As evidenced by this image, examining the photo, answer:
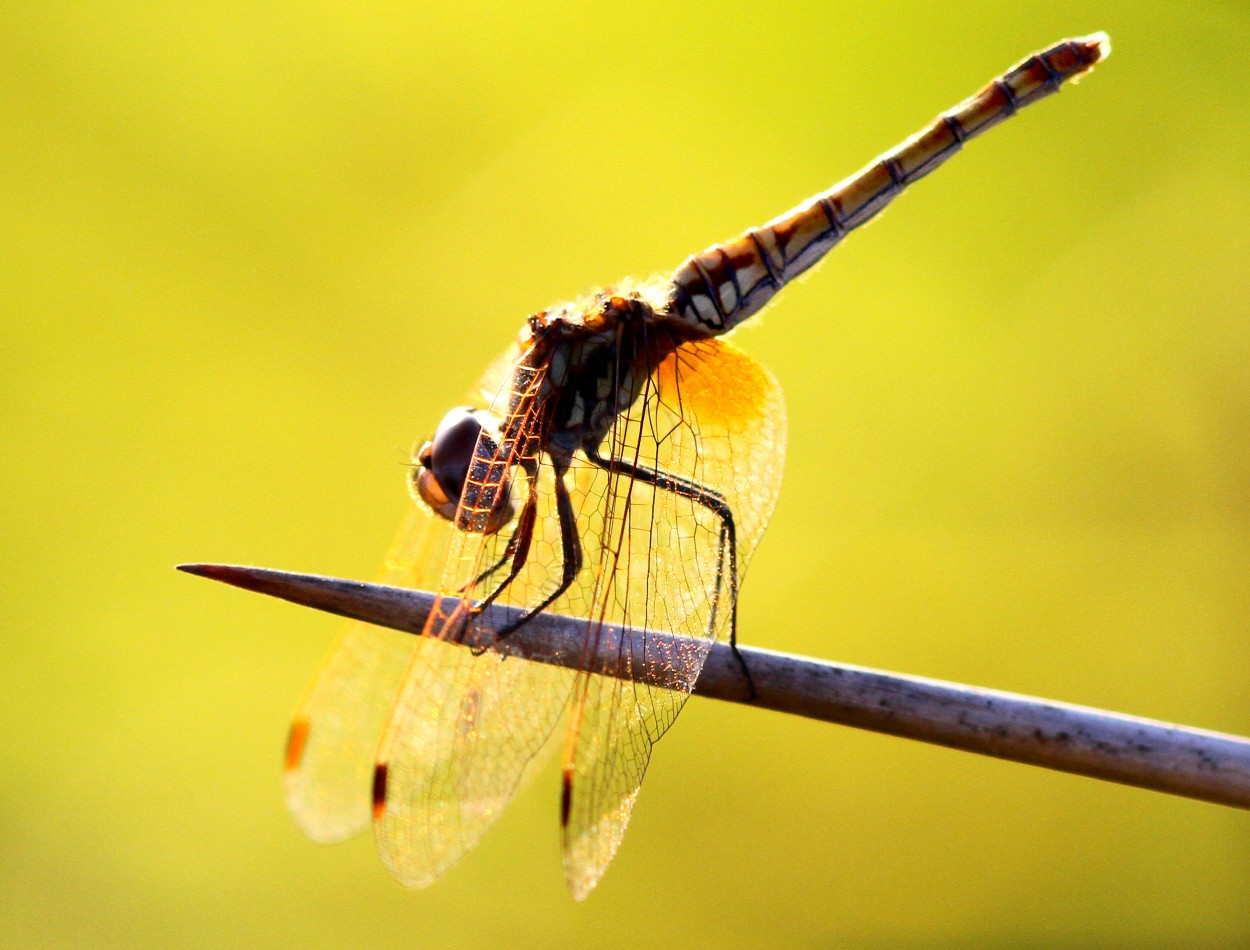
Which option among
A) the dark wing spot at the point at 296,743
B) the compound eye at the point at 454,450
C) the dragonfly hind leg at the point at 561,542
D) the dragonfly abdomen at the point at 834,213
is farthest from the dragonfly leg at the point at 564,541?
the dark wing spot at the point at 296,743

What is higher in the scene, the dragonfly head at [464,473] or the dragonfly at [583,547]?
the dragonfly head at [464,473]

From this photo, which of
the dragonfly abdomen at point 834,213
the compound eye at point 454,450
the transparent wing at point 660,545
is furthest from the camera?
the dragonfly abdomen at point 834,213

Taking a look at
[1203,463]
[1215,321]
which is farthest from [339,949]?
[1215,321]

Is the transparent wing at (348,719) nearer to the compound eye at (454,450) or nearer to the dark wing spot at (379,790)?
the compound eye at (454,450)

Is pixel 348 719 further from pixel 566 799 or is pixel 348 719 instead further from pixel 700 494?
pixel 700 494

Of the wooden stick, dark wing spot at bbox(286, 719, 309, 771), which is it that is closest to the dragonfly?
dark wing spot at bbox(286, 719, 309, 771)

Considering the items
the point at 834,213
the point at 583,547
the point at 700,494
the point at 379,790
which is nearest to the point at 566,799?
the point at 379,790

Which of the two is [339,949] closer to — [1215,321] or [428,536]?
[428,536]

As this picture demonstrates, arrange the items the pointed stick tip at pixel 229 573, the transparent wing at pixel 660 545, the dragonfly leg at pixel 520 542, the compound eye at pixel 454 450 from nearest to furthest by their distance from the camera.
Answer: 1. the pointed stick tip at pixel 229 573
2. the transparent wing at pixel 660 545
3. the dragonfly leg at pixel 520 542
4. the compound eye at pixel 454 450

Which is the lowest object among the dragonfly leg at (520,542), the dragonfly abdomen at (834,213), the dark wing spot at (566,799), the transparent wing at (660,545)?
the dark wing spot at (566,799)
